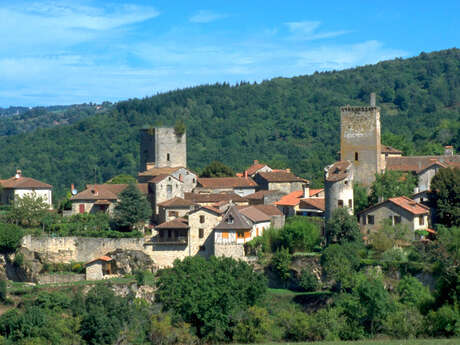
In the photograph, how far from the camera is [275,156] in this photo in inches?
4764

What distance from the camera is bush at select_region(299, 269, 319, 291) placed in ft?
163

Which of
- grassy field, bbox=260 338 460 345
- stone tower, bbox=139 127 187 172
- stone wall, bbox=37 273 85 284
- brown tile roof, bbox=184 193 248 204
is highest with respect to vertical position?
stone tower, bbox=139 127 187 172

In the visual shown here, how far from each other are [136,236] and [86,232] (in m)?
3.62

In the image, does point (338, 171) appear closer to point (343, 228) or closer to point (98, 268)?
point (343, 228)

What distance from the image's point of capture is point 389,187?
180 ft

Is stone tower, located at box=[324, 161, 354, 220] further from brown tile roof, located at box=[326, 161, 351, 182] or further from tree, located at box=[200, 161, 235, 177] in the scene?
tree, located at box=[200, 161, 235, 177]

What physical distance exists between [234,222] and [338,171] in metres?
7.80

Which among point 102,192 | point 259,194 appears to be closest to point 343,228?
point 259,194

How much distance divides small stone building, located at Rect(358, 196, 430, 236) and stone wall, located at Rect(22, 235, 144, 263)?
1524cm

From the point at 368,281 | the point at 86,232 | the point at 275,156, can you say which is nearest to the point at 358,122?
the point at 368,281

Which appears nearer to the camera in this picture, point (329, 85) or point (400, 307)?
point (400, 307)

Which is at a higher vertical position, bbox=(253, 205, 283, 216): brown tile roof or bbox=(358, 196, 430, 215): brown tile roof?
bbox=(358, 196, 430, 215): brown tile roof

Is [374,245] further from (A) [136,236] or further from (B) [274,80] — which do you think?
Result: (B) [274,80]

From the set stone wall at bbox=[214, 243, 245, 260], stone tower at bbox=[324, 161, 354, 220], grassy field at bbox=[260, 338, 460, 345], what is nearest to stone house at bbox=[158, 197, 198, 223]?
stone wall at bbox=[214, 243, 245, 260]
